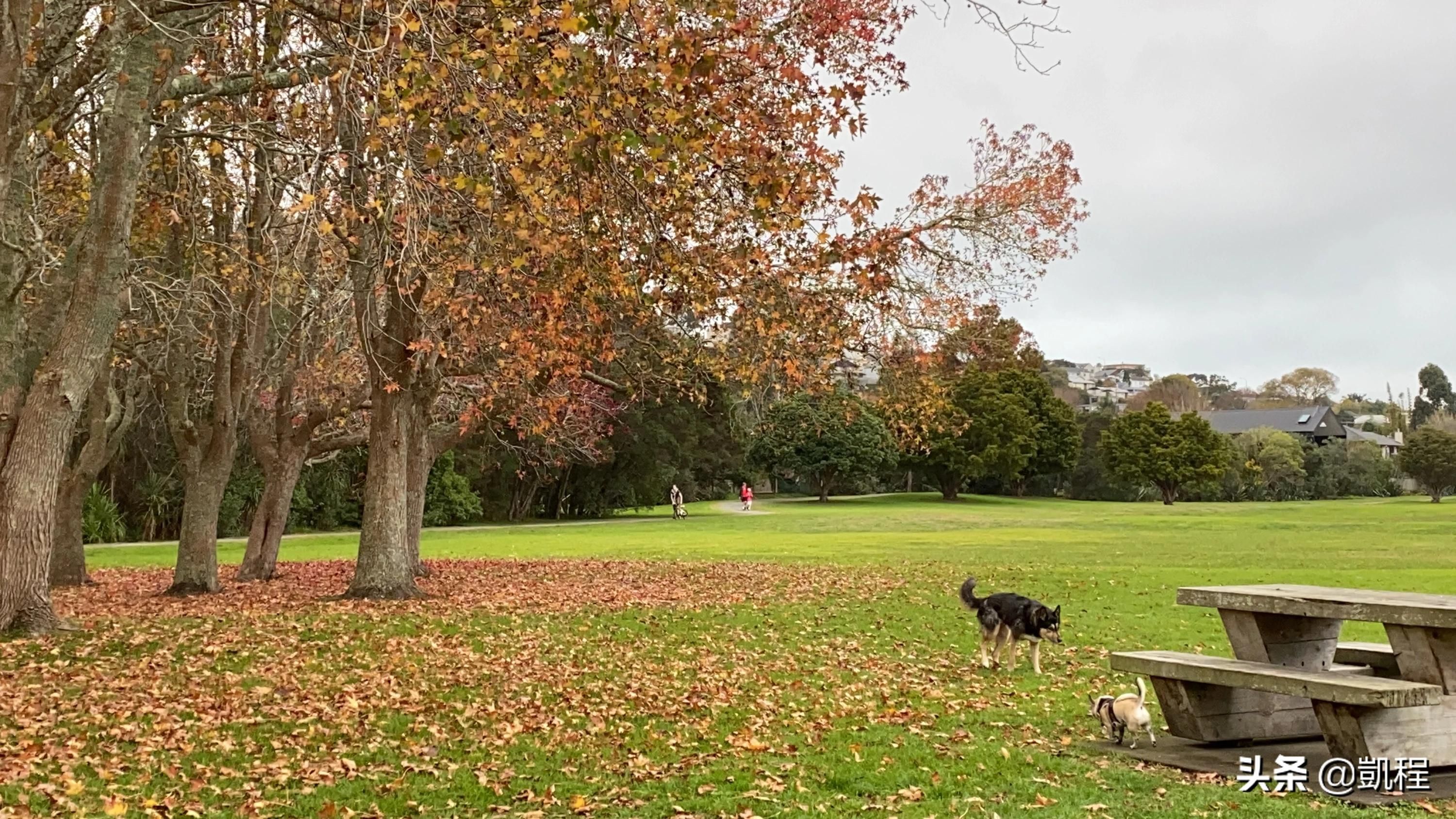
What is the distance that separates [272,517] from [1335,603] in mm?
21448

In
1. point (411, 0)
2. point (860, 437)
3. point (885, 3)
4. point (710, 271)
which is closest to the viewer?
point (411, 0)

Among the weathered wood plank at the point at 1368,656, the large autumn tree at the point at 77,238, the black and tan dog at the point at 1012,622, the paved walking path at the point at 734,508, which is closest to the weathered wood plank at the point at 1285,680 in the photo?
the weathered wood plank at the point at 1368,656

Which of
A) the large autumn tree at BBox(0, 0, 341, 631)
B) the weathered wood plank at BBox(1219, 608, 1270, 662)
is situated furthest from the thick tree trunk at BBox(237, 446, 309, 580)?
the weathered wood plank at BBox(1219, 608, 1270, 662)

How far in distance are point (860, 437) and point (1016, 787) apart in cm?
6733

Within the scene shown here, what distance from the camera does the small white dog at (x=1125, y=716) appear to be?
774 centimetres

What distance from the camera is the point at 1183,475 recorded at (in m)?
76.1

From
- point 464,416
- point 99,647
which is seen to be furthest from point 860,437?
point 99,647

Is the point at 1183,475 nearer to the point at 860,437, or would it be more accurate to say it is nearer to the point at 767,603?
the point at 860,437

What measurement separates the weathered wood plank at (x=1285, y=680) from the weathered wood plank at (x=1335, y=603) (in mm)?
356

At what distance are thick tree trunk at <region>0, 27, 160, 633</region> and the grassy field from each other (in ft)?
2.99

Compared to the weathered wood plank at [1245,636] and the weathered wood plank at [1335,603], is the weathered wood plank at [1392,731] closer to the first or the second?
the weathered wood plank at [1335,603]

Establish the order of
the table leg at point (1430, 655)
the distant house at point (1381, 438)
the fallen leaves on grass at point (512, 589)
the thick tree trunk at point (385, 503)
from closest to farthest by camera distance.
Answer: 1. the table leg at point (1430, 655)
2. the fallen leaves on grass at point (512, 589)
3. the thick tree trunk at point (385, 503)
4. the distant house at point (1381, 438)
